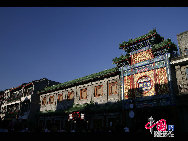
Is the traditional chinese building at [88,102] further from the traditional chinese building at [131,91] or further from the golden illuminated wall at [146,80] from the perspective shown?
the golden illuminated wall at [146,80]

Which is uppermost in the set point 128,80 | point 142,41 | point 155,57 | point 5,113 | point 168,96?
point 142,41

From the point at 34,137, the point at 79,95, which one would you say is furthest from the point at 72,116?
the point at 34,137

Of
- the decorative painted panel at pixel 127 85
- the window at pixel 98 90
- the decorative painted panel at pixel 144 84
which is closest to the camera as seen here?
the decorative painted panel at pixel 144 84

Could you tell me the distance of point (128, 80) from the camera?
16.2 metres

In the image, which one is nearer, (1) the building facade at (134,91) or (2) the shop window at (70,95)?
(1) the building facade at (134,91)

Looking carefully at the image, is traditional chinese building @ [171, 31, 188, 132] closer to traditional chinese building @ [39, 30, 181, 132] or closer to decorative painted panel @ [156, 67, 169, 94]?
traditional chinese building @ [39, 30, 181, 132]

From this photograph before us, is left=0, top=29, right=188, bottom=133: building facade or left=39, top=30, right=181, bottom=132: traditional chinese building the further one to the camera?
left=39, top=30, right=181, bottom=132: traditional chinese building

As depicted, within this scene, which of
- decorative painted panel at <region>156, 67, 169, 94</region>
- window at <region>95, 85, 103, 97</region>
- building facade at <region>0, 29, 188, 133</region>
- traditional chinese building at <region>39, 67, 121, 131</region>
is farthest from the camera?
window at <region>95, 85, 103, 97</region>

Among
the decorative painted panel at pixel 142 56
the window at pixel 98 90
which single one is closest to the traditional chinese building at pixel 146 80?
the decorative painted panel at pixel 142 56

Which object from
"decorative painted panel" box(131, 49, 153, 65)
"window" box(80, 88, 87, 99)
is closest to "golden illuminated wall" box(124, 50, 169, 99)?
"decorative painted panel" box(131, 49, 153, 65)

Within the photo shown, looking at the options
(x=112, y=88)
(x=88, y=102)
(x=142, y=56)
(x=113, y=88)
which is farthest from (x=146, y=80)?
(x=88, y=102)

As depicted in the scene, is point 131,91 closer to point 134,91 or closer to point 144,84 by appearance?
point 134,91

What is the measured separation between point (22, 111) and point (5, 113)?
6.59 metres
